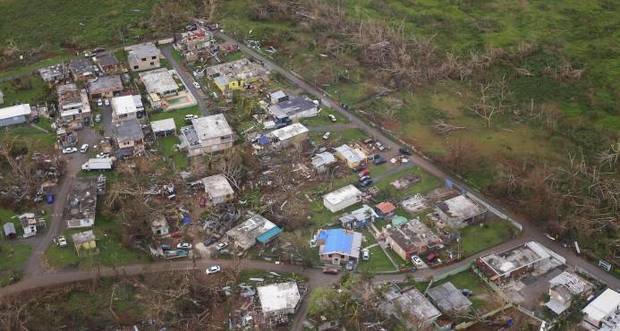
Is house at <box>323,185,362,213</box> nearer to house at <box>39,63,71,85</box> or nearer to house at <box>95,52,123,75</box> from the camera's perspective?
house at <box>95,52,123,75</box>

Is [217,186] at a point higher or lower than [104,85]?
lower

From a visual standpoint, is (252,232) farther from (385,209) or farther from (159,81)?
(159,81)

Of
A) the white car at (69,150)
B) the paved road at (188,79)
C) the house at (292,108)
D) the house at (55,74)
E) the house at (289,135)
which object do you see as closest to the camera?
the white car at (69,150)

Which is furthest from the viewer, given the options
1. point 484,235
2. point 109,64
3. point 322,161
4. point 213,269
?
point 109,64

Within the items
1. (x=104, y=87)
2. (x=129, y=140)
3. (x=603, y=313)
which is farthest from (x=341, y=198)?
(x=104, y=87)

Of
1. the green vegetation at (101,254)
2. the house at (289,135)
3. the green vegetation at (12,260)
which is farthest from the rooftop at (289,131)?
the green vegetation at (12,260)

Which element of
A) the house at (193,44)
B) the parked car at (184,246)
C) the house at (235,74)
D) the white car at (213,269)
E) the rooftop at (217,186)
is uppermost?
the house at (193,44)

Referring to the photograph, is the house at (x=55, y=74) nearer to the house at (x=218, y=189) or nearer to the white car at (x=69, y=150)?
the white car at (x=69, y=150)

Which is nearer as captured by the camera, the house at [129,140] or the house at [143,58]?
the house at [129,140]
